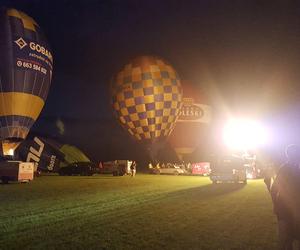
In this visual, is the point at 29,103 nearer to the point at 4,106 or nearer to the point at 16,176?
the point at 4,106

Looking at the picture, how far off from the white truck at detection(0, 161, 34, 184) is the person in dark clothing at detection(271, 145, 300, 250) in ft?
83.4

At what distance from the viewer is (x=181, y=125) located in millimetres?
49344

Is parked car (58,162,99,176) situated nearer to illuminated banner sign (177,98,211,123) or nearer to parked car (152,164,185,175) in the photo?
parked car (152,164,185,175)

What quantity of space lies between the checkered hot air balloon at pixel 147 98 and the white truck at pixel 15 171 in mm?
15314

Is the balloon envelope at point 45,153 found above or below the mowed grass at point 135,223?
above

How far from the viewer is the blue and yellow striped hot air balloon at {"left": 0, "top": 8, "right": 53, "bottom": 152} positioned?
35.8 meters

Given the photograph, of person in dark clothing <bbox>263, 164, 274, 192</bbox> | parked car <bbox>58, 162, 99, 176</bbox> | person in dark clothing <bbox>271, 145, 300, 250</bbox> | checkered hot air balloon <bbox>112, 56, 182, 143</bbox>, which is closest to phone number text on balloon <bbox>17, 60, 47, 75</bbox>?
checkered hot air balloon <bbox>112, 56, 182, 143</bbox>

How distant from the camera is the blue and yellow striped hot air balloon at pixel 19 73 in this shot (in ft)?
118

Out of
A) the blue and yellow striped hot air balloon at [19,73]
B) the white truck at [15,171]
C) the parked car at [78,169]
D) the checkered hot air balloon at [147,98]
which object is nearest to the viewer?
the white truck at [15,171]

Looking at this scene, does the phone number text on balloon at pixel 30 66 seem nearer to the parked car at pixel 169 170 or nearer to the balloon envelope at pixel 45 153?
the balloon envelope at pixel 45 153

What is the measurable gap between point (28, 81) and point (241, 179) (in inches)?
814

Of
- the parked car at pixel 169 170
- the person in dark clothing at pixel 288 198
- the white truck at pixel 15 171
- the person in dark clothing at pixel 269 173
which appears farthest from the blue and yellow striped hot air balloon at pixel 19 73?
the person in dark clothing at pixel 288 198

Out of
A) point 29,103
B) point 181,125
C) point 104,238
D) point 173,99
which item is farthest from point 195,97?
point 104,238

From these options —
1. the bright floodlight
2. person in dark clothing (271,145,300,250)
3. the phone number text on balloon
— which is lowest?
person in dark clothing (271,145,300,250)
